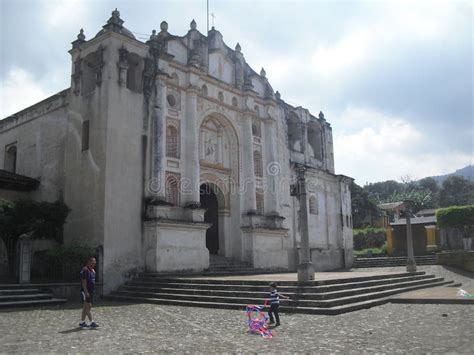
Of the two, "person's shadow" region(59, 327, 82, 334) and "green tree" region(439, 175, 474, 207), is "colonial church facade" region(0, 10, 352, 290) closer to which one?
"person's shadow" region(59, 327, 82, 334)

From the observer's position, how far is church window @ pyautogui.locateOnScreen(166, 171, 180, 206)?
66.8 ft

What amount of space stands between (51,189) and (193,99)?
7.50 m

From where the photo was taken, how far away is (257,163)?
2580 centimetres

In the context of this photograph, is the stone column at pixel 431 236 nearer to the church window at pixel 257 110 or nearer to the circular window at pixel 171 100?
the church window at pixel 257 110

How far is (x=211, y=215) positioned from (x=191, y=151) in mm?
4552

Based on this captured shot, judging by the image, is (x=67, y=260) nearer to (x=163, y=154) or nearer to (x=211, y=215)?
(x=163, y=154)

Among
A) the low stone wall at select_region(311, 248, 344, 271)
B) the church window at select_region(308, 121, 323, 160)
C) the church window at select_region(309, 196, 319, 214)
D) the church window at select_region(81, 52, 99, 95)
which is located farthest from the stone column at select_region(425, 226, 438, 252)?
the church window at select_region(81, 52, 99, 95)

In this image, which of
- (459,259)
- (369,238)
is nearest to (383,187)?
(369,238)

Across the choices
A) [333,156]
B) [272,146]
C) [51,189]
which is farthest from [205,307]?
[333,156]

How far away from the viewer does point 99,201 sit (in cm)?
1784

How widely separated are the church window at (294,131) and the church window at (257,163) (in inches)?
184

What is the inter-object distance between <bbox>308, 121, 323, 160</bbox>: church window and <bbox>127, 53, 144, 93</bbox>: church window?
14853mm

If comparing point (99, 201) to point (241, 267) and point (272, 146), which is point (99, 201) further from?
point (272, 146)

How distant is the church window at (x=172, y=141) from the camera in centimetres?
2090
